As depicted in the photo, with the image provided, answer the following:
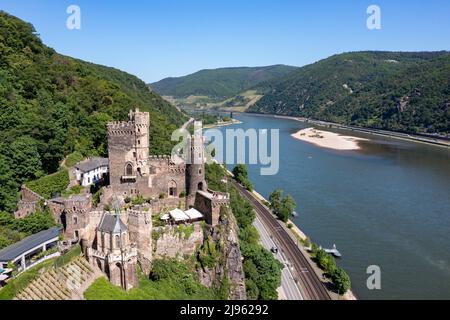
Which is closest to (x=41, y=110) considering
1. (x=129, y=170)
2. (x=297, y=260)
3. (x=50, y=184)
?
(x=50, y=184)

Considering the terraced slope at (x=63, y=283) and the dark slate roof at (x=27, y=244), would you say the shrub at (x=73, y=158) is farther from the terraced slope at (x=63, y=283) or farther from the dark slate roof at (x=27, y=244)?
the terraced slope at (x=63, y=283)

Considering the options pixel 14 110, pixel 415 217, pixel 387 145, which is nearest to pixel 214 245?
pixel 14 110

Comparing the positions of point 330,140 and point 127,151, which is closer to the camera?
point 127,151

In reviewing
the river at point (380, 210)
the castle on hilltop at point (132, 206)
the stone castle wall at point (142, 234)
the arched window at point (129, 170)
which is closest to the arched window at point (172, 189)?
the castle on hilltop at point (132, 206)

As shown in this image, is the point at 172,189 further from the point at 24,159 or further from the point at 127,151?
the point at 24,159
